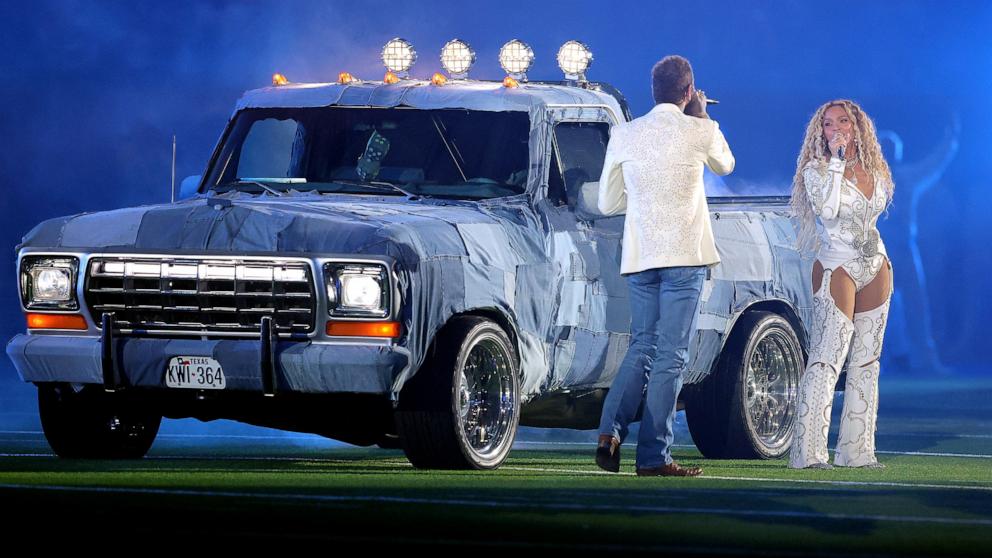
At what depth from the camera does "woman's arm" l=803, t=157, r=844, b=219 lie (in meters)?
12.7

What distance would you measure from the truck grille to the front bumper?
Result: 0.31 ft

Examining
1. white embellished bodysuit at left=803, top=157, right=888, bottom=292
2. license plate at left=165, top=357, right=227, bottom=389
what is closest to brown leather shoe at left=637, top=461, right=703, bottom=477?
white embellished bodysuit at left=803, top=157, right=888, bottom=292

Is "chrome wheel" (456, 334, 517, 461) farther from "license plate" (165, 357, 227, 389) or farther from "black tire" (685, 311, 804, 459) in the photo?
"black tire" (685, 311, 804, 459)

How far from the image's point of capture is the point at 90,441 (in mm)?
12547

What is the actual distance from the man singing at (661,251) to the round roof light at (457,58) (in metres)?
2.18

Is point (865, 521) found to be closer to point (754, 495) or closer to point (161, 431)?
point (754, 495)

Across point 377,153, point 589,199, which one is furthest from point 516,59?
point 589,199

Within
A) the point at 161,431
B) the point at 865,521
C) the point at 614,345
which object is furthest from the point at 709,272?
the point at 161,431

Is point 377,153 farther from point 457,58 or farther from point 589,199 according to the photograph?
point 589,199

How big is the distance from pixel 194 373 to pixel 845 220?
3.62m

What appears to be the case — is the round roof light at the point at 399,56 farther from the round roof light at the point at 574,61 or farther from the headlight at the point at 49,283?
the headlight at the point at 49,283

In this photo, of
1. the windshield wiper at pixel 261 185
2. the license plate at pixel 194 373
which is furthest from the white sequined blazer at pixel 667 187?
the license plate at pixel 194 373

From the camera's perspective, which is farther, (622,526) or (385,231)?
(385,231)

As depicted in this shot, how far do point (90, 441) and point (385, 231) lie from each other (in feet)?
7.34
